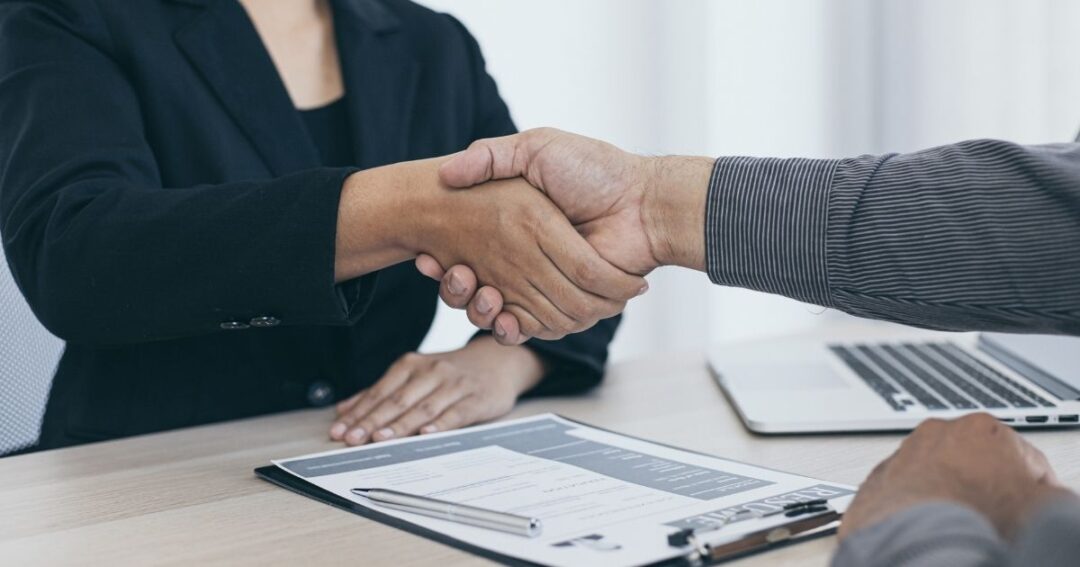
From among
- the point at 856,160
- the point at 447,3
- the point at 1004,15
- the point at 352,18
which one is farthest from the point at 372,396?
the point at 1004,15

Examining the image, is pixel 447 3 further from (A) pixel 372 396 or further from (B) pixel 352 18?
(A) pixel 372 396

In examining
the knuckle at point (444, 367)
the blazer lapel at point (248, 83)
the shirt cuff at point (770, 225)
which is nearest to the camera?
the shirt cuff at point (770, 225)

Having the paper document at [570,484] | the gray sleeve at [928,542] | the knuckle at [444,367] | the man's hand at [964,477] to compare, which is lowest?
the knuckle at [444,367]

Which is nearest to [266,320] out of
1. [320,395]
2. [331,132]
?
[320,395]

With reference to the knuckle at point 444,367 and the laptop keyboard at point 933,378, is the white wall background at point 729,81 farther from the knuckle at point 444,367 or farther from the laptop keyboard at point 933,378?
the knuckle at point 444,367

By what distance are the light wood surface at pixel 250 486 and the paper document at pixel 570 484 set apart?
43 millimetres

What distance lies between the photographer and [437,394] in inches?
43.6

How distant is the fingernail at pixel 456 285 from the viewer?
1.11m

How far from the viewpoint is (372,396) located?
1.10 m

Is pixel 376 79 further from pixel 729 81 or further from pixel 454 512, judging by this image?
pixel 729 81

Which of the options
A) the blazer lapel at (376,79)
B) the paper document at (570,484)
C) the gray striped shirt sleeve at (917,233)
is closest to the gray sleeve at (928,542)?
the paper document at (570,484)

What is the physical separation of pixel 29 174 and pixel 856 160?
0.87m

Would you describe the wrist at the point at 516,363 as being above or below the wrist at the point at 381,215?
below

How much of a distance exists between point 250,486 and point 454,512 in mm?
229
